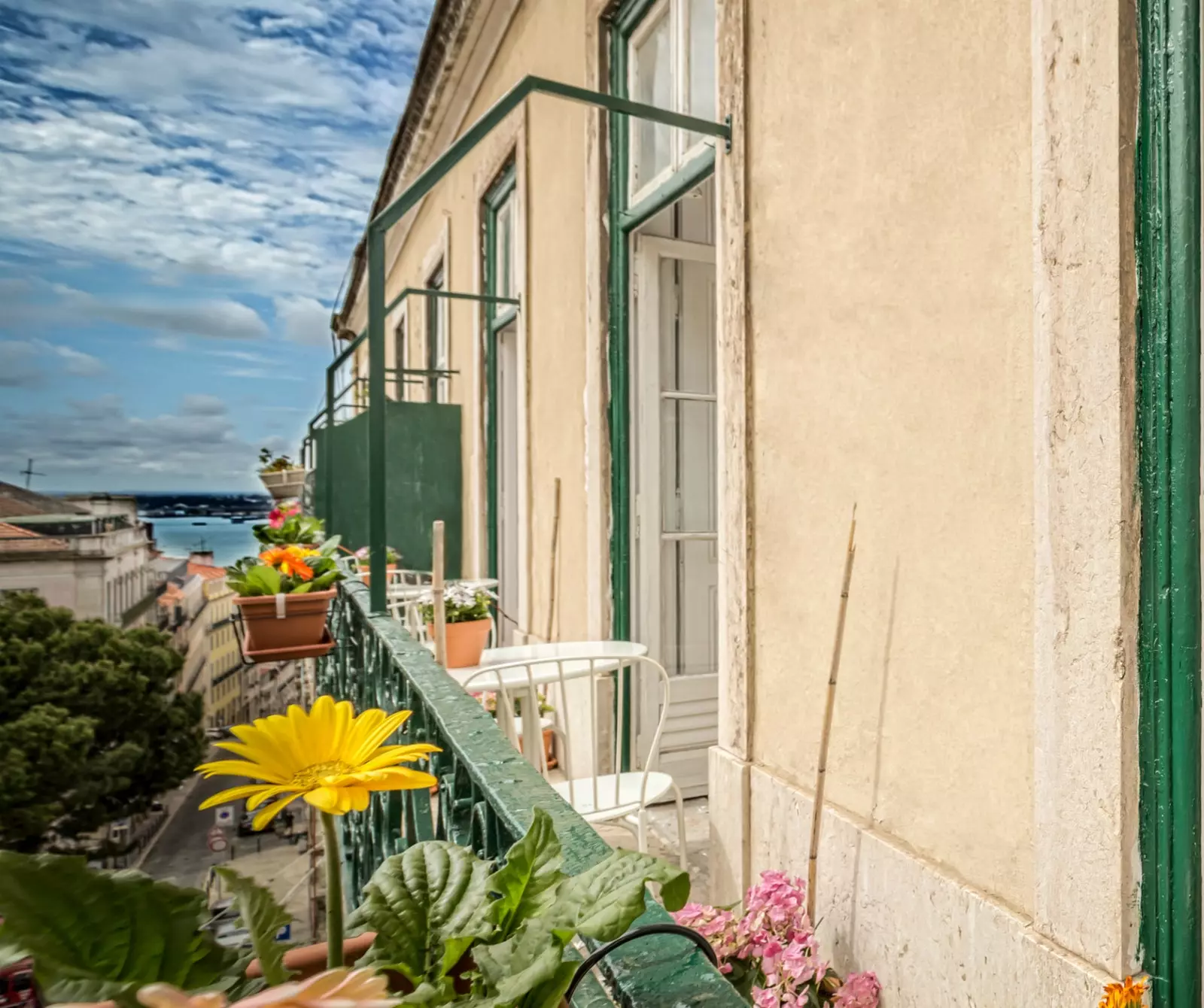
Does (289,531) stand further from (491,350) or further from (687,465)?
(491,350)

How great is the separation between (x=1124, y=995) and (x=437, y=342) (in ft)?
20.8

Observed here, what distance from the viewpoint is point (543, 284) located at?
3.95 m

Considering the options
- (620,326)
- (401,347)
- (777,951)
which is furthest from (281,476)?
(777,951)

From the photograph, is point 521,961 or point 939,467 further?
point 939,467

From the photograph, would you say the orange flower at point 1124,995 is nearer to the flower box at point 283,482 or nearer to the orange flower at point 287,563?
the orange flower at point 287,563

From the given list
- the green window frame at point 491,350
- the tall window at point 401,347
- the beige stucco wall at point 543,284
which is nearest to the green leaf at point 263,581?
the beige stucco wall at point 543,284

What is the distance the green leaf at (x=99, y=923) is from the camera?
326 mm

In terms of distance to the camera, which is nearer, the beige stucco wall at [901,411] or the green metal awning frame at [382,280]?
the beige stucco wall at [901,411]

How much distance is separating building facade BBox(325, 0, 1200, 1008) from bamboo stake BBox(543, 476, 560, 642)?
1306mm

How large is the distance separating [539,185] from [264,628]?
2781 millimetres

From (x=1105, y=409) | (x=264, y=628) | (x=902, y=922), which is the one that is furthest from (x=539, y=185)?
(x=902, y=922)

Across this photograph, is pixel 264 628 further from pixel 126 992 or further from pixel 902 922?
pixel 126 992

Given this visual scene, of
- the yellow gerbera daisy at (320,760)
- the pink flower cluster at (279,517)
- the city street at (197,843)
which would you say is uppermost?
the pink flower cluster at (279,517)

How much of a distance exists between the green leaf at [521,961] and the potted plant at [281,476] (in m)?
8.11
